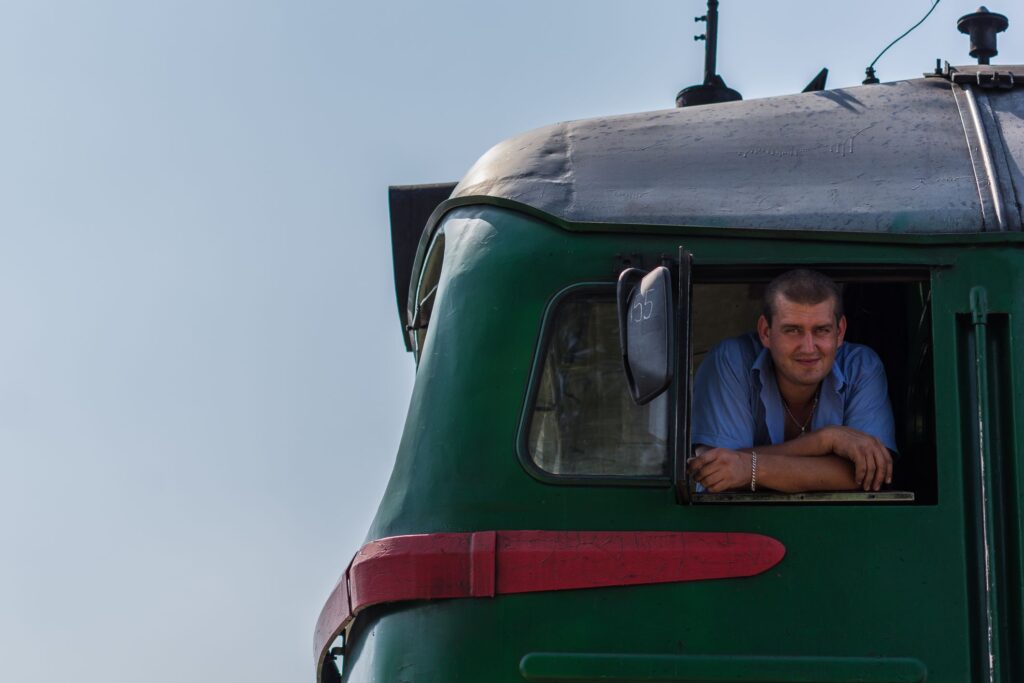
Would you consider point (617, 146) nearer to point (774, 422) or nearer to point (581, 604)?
point (774, 422)

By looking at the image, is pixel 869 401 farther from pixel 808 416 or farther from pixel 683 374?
pixel 683 374

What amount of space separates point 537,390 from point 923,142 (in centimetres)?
133

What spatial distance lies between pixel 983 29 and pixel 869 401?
173cm

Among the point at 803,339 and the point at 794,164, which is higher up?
the point at 794,164

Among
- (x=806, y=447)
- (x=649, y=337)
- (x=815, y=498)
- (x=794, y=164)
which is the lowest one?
(x=815, y=498)

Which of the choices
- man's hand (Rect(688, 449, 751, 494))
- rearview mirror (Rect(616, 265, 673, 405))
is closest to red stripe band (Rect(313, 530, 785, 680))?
man's hand (Rect(688, 449, 751, 494))

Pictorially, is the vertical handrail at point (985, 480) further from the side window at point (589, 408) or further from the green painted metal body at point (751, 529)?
the side window at point (589, 408)

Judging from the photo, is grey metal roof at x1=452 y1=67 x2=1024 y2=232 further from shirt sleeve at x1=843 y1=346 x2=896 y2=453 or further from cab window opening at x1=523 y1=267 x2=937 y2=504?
shirt sleeve at x1=843 y1=346 x2=896 y2=453

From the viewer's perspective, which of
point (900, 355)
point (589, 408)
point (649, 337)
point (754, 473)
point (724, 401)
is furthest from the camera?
point (900, 355)

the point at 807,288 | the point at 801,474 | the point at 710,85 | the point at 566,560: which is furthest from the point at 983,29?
the point at 566,560

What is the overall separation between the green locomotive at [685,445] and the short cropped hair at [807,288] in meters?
0.03

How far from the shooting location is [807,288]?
154 inches

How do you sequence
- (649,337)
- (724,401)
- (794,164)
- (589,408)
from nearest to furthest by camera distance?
(649,337)
(589,408)
(724,401)
(794,164)

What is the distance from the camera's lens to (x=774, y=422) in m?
4.08
